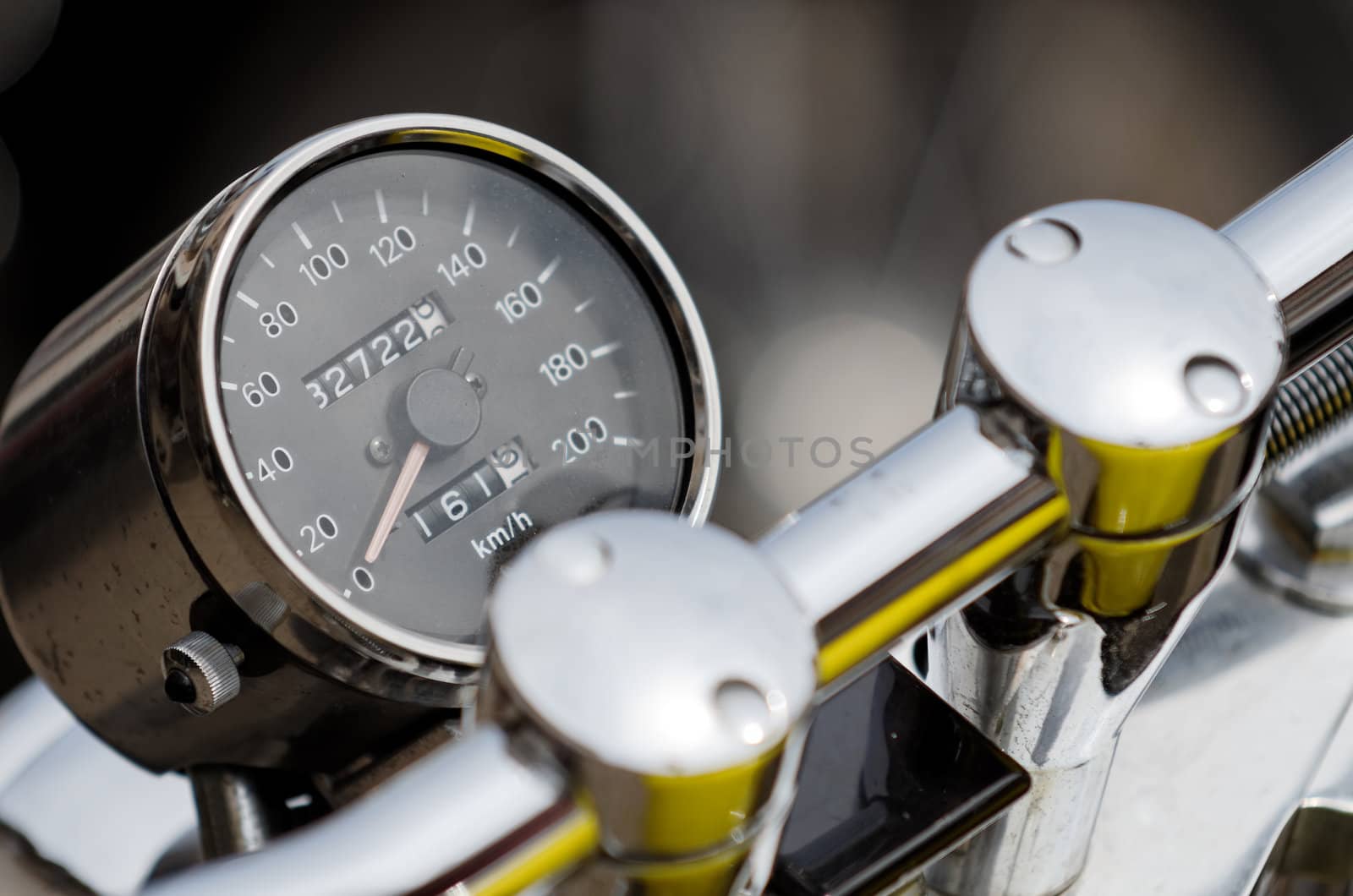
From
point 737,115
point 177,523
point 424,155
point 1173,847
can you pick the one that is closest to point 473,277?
point 424,155

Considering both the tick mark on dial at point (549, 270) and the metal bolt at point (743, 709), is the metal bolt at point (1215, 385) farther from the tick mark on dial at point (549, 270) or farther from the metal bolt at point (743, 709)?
the tick mark on dial at point (549, 270)

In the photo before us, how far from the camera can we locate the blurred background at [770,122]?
6.40ft

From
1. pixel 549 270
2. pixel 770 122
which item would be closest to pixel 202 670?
pixel 549 270

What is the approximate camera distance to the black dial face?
2.25 ft

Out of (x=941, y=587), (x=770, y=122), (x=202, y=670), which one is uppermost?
(x=941, y=587)

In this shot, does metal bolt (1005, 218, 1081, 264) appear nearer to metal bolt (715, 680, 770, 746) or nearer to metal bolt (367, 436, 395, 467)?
metal bolt (715, 680, 770, 746)

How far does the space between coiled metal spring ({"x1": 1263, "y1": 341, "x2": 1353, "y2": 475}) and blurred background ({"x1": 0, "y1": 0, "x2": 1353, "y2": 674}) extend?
1.27 metres

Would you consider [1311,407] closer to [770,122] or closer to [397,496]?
[397,496]

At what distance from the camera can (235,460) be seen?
0.64 meters

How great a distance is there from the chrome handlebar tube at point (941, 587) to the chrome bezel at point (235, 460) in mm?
266

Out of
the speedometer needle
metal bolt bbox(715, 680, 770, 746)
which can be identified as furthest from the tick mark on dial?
metal bolt bbox(715, 680, 770, 746)

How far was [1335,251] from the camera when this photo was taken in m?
0.42

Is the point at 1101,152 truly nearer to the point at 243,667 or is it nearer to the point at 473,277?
the point at 473,277

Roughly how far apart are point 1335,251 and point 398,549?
0.42 m
